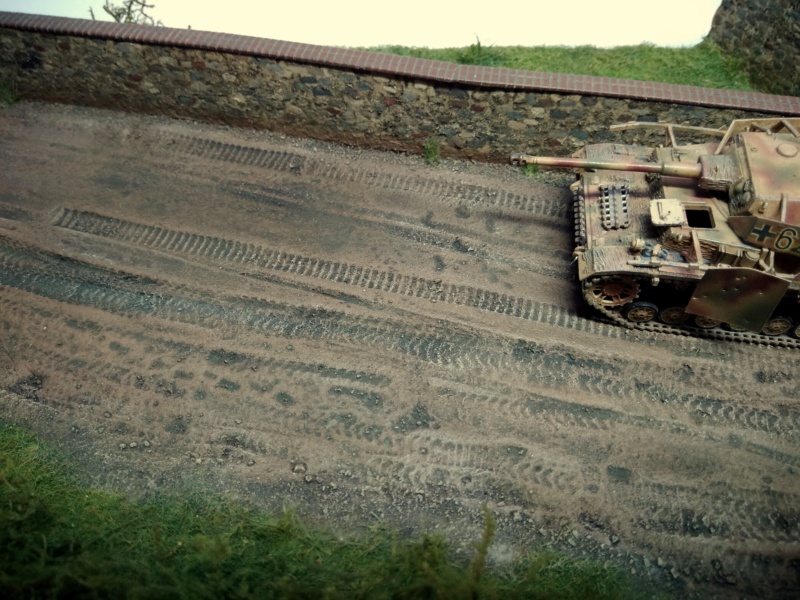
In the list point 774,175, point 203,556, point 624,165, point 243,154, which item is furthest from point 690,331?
point 243,154

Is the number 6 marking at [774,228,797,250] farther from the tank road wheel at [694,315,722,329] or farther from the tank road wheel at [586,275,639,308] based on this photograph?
the tank road wheel at [586,275,639,308]

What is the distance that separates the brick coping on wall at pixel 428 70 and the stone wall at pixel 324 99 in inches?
2.9

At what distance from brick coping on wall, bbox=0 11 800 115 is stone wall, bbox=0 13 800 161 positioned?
7 centimetres

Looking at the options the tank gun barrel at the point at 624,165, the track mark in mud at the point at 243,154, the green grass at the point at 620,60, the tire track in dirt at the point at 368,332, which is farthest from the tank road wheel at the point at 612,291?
the track mark in mud at the point at 243,154

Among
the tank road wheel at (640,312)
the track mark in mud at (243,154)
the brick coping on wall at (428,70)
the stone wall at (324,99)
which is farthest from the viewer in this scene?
the track mark in mud at (243,154)

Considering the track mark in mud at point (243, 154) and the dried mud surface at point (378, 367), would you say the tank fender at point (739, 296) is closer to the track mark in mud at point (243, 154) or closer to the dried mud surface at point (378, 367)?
the dried mud surface at point (378, 367)

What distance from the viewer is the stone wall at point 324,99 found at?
9.31m

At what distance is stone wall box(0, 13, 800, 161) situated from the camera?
30.6ft

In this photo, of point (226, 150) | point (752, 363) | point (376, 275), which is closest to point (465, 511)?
point (376, 275)

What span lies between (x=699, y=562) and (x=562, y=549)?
126 centimetres

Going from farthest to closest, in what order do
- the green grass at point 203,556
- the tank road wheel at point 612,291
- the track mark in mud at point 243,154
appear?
the track mark in mud at point 243,154, the tank road wheel at point 612,291, the green grass at point 203,556

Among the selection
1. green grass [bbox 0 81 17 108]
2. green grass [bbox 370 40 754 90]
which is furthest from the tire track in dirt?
green grass [bbox 370 40 754 90]

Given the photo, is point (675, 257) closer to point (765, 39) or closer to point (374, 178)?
point (374, 178)

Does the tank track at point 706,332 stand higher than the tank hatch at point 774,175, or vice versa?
the tank hatch at point 774,175
